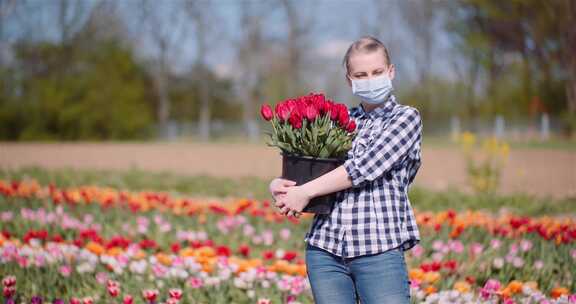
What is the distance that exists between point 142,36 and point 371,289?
35080mm

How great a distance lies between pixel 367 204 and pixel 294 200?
22 centimetres

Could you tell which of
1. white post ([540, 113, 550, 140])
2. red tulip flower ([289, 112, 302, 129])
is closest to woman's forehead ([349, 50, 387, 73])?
red tulip flower ([289, 112, 302, 129])

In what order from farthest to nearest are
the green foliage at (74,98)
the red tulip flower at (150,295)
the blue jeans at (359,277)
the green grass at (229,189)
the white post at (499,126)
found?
the white post at (499,126)
the green foliage at (74,98)
the green grass at (229,189)
the red tulip flower at (150,295)
the blue jeans at (359,277)

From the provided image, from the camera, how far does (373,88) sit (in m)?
1.85

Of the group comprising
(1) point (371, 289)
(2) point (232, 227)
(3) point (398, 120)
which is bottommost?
(2) point (232, 227)

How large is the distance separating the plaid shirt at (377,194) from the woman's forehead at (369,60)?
15cm

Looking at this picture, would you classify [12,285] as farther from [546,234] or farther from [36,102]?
[36,102]

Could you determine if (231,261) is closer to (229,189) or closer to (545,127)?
(229,189)

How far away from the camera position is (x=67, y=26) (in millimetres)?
28781

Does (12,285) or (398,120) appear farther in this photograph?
(12,285)

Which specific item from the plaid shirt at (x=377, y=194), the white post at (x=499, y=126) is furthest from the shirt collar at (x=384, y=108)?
the white post at (x=499, y=126)

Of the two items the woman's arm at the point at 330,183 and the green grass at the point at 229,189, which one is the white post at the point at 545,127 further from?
the woman's arm at the point at 330,183

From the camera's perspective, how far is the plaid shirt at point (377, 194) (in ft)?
5.91

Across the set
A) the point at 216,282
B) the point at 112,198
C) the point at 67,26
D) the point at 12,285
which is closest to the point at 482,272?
the point at 216,282
